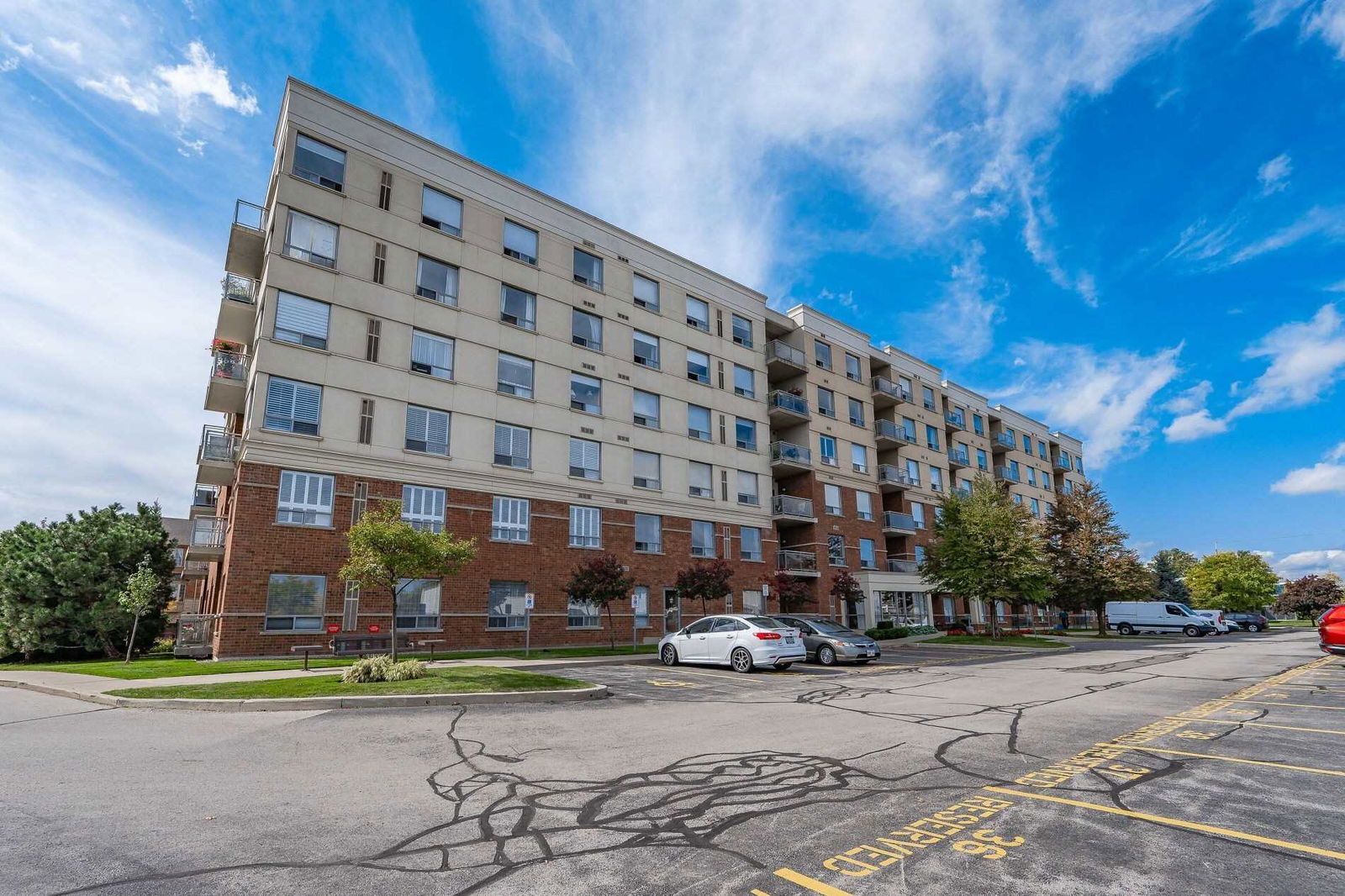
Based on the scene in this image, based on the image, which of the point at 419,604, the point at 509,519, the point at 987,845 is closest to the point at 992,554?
the point at 509,519

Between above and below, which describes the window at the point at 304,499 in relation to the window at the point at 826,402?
below

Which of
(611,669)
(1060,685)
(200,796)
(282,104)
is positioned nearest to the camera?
(200,796)

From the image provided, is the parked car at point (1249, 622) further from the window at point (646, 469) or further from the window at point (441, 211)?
the window at point (441, 211)

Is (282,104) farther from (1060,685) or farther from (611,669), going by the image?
(1060,685)

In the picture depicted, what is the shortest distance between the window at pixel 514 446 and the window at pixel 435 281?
5547mm

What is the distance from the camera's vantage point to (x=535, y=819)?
5422mm

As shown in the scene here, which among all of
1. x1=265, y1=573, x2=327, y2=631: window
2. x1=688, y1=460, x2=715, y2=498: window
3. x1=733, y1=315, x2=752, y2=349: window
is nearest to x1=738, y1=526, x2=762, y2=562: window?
x1=688, y1=460, x2=715, y2=498: window

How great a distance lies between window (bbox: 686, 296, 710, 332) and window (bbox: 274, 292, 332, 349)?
18315 millimetres

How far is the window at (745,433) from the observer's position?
121 feet

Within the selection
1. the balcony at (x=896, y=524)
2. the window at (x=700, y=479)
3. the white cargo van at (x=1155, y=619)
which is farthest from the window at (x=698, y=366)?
the white cargo van at (x=1155, y=619)

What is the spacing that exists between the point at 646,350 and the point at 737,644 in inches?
742

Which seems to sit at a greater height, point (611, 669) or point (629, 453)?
point (629, 453)

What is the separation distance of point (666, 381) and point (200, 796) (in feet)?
96.1

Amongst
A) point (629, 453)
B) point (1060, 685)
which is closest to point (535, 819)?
point (1060, 685)
